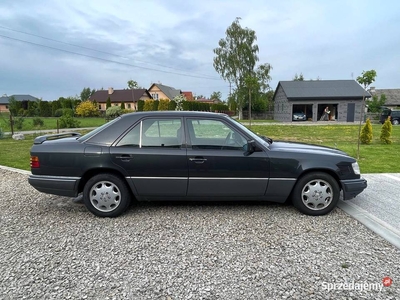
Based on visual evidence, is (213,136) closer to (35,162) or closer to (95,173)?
(95,173)

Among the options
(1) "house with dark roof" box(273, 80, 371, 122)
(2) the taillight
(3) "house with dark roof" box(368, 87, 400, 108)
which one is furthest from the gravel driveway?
(3) "house with dark roof" box(368, 87, 400, 108)

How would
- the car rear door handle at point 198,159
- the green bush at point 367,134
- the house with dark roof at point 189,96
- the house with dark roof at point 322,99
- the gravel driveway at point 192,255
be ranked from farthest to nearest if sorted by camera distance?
the house with dark roof at point 189,96, the house with dark roof at point 322,99, the green bush at point 367,134, the car rear door handle at point 198,159, the gravel driveway at point 192,255

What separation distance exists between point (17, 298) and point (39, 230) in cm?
143

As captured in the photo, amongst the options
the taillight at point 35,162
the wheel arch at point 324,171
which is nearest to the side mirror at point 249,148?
the wheel arch at point 324,171

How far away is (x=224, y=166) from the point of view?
147 inches

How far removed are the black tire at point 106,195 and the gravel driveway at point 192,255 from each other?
176 millimetres

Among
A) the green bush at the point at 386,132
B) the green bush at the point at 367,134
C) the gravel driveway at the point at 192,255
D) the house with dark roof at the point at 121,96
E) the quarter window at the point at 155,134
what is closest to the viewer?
the gravel driveway at the point at 192,255

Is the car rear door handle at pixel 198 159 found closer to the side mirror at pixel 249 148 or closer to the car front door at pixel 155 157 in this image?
the car front door at pixel 155 157

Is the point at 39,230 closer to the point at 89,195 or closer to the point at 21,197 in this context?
the point at 89,195

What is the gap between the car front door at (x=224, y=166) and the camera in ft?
12.3

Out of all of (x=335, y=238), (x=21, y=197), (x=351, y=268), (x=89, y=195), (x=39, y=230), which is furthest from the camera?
(x=21, y=197)

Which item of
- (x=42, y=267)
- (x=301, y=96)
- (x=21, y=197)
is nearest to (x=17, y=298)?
(x=42, y=267)

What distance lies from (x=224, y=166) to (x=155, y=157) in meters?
Result: 1.01

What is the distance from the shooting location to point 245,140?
12.6 feet
